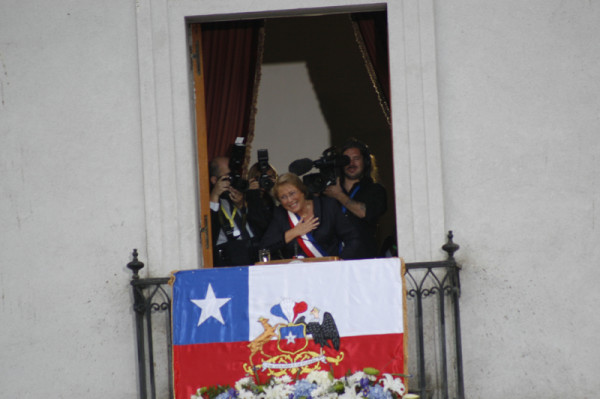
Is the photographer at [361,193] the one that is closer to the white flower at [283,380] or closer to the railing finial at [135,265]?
the white flower at [283,380]

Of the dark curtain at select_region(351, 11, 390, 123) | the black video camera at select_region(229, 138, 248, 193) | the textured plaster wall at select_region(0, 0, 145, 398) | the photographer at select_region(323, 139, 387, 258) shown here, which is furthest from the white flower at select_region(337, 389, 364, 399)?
the dark curtain at select_region(351, 11, 390, 123)

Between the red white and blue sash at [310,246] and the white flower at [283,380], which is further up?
the red white and blue sash at [310,246]

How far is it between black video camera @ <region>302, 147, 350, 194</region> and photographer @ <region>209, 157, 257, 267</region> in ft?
1.95

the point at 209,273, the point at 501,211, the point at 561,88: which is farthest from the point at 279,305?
the point at 561,88

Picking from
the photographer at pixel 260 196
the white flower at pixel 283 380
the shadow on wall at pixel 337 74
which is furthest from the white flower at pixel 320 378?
the shadow on wall at pixel 337 74

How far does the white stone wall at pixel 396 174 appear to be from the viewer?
585 cm

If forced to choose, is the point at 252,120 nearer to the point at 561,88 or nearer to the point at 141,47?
the point at 141,47

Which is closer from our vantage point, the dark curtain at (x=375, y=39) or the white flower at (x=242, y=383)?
the white flower at (x=242, y=383)

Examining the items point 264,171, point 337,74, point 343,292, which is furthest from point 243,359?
point 337,74

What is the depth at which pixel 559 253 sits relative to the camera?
5.85 meters

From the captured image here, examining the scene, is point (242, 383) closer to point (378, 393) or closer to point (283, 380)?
point (283, 380)

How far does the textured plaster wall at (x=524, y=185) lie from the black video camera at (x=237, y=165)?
1751mm

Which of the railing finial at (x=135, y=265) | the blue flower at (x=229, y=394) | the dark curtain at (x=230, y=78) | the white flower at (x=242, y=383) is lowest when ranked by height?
the blue flower at (x=229, y=394)

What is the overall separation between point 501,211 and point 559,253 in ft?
1.57
